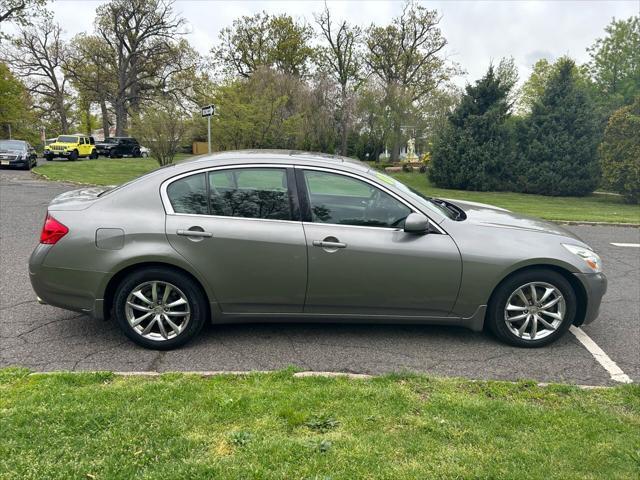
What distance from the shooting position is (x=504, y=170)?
20109 mm

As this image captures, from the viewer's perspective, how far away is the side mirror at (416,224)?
3695 millimetres

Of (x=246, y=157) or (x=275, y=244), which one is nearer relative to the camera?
(x=275, y=244)

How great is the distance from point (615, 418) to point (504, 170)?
18821mm

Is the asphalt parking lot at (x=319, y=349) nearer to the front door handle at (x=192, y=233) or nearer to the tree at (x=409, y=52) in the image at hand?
the front door handle at (x=192, y=233)

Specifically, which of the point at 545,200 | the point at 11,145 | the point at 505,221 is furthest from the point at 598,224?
the point at 11,145

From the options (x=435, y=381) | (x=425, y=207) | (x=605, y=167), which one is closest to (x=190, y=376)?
(x=435, y=381)

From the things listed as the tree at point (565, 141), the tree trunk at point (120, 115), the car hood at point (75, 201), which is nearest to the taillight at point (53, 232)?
the car hood at point (75, 201)

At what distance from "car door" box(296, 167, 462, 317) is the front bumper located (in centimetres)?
111

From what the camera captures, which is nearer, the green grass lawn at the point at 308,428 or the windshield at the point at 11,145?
the green grass lawn at the point at 308,428

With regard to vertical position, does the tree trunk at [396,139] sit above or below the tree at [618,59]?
below

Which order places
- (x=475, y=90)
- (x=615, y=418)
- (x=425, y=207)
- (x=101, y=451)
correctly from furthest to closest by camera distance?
(x=475, y=90) < (x=425, y=207) < (x=615, y=418) < (x=101, y=451)

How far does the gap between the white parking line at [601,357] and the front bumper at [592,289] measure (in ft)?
0.90

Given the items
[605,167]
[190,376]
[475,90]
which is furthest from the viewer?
[475,90]

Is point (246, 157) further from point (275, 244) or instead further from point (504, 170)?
point (504, 170)
